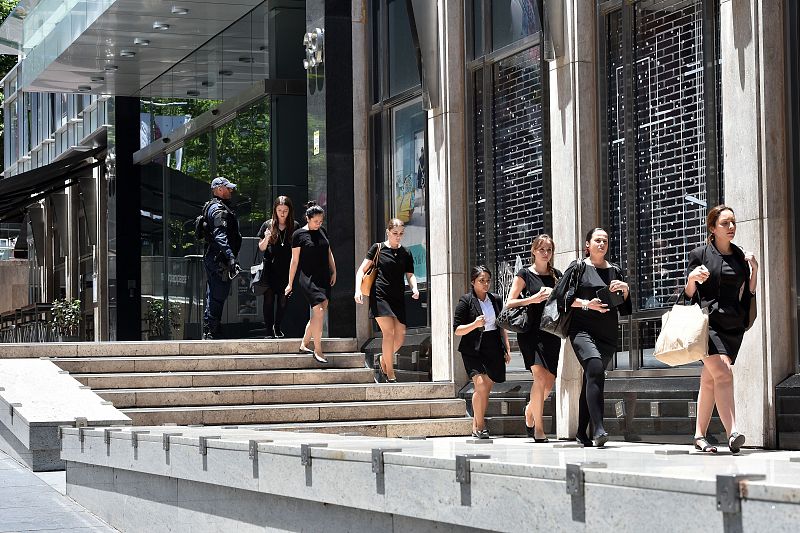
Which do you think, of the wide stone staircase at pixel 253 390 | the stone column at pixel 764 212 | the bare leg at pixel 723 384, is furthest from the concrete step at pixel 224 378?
the bare leg at pixel 723 384

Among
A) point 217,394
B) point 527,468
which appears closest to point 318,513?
point 527,468

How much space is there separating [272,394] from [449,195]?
307cm

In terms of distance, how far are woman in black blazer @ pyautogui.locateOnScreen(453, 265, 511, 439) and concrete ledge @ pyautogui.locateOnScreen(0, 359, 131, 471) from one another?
11.0 feet

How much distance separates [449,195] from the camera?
1563 cm

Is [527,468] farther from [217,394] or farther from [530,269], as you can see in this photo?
[217,394]

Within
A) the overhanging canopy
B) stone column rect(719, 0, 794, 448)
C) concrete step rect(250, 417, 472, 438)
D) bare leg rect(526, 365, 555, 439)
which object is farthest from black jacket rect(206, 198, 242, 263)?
the overhanging canopy

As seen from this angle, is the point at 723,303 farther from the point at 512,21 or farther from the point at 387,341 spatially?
the point at 512,21

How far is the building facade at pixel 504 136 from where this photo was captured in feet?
35.5

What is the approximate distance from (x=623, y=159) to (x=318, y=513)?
6.56m

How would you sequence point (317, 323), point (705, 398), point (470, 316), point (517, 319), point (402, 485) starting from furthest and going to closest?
point (317, 323)
point (470, 316)
point (517, 319)
point (705, 398)
point (402, 485)

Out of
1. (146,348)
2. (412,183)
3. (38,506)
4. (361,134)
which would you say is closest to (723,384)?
(38,506)

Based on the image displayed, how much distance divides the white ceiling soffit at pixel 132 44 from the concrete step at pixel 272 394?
9626mm

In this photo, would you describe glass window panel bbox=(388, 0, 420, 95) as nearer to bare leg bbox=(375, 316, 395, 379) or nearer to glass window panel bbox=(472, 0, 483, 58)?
glass window panel bbox=(472, 0, 483, 58)

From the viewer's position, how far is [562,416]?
1316cm
